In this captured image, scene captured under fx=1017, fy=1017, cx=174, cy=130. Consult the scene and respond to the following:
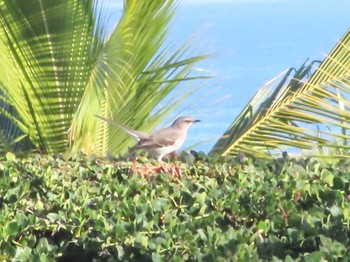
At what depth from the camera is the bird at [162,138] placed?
21.3 feet

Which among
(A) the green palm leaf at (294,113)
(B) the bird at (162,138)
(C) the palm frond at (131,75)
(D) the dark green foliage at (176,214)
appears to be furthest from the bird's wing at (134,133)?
(D) the dark green foliage at (176,214)

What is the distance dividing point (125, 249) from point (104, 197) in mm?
788

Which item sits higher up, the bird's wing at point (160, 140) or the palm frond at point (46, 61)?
the palm frond at point (46, 61)

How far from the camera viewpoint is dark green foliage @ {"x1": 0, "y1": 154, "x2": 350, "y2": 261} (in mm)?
3496

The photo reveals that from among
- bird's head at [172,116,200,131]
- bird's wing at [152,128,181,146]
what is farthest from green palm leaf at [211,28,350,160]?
bird's head at [172,116,200,131]

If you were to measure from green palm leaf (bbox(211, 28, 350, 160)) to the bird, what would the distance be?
1.04 ft

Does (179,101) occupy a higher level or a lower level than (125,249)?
higher

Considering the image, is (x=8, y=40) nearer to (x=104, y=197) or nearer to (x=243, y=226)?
(x=104, y=197)

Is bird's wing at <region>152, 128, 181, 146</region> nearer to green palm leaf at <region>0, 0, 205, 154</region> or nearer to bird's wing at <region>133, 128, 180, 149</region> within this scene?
bird's wing at <region>133, 128, 180, 149</region>

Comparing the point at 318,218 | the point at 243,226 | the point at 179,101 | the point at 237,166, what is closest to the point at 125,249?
the point at 243,226

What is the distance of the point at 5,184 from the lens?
4477mm

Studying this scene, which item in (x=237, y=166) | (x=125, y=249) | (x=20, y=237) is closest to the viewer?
(x=125, y=249)

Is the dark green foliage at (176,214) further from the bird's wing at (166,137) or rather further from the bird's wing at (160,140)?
the bird's wing at (166,137)

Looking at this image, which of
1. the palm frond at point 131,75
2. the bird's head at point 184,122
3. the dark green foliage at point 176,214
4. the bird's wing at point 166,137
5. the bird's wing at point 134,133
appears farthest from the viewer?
the bird's head at point 184,122
